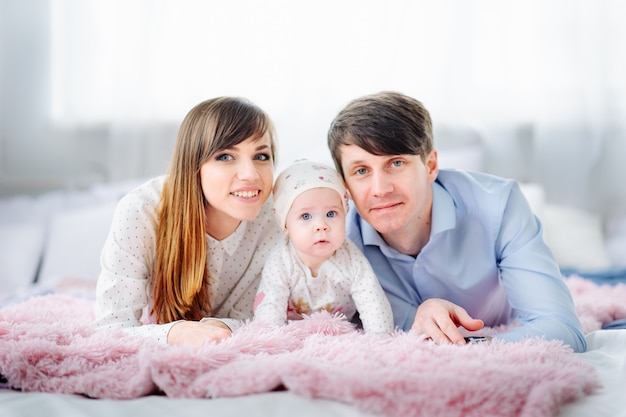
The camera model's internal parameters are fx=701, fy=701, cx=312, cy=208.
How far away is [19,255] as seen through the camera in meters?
2.84

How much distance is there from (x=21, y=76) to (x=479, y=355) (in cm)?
288

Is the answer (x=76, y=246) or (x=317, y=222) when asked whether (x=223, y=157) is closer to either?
(x=317, y=222)

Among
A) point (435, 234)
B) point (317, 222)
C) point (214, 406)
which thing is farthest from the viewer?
point (435, 234)

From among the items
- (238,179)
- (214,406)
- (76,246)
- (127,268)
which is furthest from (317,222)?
(76,246)

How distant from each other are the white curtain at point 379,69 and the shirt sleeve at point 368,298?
143cm

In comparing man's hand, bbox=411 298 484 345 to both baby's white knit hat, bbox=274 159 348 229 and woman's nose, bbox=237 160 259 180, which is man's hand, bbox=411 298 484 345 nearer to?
baby's white knit hat, bbox=274 159 348 229

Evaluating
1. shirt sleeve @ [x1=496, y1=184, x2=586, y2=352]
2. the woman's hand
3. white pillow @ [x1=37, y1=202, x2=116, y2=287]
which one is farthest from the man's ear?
white pillow @ [x1=37, y1=202, x2=116, y2=287]

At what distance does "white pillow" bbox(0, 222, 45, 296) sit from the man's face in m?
1.67

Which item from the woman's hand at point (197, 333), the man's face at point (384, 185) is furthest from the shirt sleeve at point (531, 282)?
the woman's hand at point (197, 333)

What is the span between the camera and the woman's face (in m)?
1.64

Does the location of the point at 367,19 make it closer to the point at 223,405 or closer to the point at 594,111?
the point at 594,111

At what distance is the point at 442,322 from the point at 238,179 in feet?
1.86

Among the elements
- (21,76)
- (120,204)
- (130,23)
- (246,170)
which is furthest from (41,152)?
(246,170)

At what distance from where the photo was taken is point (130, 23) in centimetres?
330
